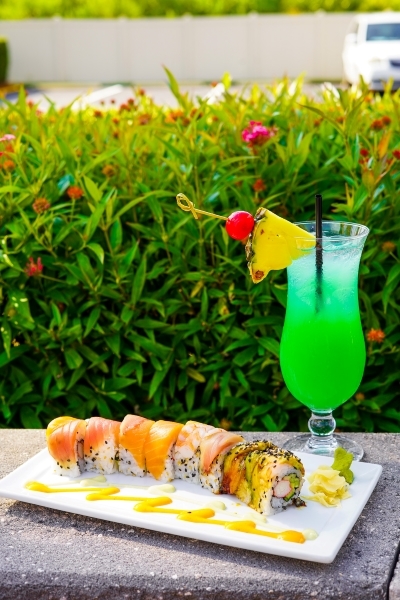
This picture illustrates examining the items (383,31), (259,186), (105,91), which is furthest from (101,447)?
(105,91)

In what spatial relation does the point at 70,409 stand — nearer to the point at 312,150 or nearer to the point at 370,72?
the point at 312,150

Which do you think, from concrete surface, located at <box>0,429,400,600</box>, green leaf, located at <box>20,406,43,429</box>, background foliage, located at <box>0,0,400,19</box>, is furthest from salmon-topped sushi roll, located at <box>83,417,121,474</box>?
background foliage, located at <box>0,0,400,19</box>

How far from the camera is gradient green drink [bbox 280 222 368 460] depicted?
1.82 m

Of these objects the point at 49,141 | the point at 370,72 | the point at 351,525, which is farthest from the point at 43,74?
the point at 351,525

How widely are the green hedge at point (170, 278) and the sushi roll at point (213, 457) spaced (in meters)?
0.95

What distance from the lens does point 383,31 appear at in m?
15.1

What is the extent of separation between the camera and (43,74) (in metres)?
22.5

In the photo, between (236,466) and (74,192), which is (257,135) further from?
(236,466)

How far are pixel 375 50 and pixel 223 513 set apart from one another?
13857 mm

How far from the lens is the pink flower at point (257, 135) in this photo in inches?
104

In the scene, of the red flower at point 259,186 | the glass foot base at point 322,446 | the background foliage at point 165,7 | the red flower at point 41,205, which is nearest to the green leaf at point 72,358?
the red flower at point 41,205

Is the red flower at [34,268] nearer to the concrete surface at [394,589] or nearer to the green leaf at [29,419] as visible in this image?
the green leaf at [29,419]

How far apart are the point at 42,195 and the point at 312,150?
0.89 m

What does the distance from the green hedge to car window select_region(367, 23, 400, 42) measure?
13069 millimetres
